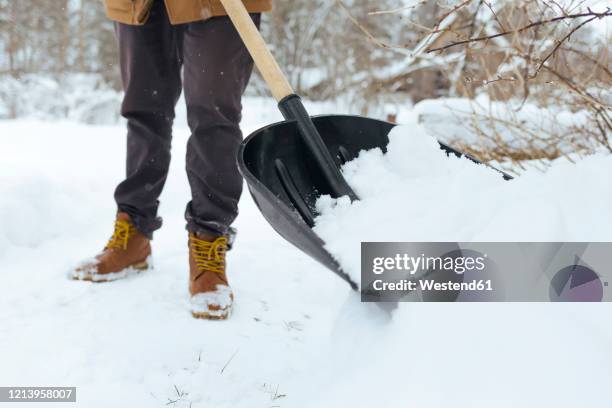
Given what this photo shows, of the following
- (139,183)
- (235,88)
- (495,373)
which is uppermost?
(235,88)

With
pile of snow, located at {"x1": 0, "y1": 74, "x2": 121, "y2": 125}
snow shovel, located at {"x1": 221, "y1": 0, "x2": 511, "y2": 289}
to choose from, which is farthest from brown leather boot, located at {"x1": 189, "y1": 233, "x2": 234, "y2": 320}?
pile of snow, located at {"x1": 0, "y1": 74, "x2": 121, "y2": 125}

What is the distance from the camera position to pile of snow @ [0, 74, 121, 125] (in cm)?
1125

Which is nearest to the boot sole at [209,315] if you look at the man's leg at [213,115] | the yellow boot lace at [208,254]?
the yellow boot lace at [208,254]

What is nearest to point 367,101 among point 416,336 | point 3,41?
point 416,336

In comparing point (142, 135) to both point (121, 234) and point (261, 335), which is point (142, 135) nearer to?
point (121, 234)

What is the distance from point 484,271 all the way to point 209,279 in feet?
2.75

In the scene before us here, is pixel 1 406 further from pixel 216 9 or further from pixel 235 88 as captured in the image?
pixel 216 9

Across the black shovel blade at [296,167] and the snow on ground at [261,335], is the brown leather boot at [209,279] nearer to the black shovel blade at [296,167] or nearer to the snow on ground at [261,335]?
the snow on ground at [261,335]

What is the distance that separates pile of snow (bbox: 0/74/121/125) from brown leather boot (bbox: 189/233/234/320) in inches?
433

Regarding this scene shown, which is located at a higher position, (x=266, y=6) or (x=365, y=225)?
(x=266, y=6)

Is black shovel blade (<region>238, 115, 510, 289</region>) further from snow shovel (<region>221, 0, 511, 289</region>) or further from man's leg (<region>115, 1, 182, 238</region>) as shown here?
man's leg (<region>115, 1, 182, 238</region>)

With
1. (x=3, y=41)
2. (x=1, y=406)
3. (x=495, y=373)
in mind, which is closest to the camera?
(x=495, y=373)

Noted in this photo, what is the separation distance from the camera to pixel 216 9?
1354mm

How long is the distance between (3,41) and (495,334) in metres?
18.3
